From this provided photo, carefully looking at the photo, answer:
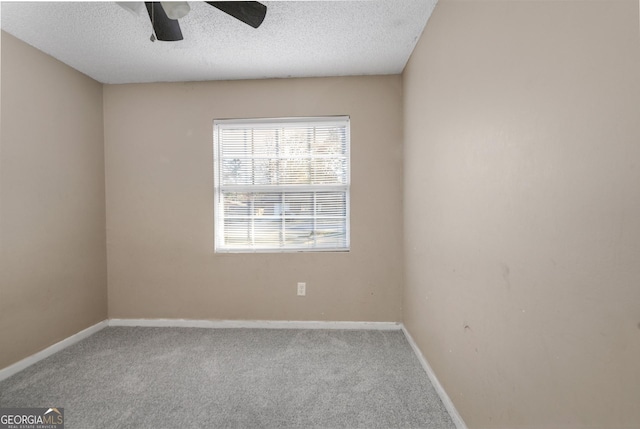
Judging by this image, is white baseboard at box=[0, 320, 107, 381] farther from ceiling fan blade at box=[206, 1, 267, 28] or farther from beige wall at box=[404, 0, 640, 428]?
beige wall at box=[404, 0, 640, 428]

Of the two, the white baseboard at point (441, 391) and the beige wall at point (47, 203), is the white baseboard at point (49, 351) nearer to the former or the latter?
the beige wall at point (47, 203)

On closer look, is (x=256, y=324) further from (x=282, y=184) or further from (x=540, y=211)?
(x=540, y=211)

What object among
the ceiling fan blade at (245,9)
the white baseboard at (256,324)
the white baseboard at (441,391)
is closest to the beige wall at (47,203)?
the white baseboard at (256,324)

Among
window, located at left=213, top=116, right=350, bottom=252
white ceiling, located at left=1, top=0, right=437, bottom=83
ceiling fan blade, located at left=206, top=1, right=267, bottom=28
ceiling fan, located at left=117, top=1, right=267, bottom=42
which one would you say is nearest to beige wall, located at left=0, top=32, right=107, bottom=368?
white ceiling, located at left=1, top=0, right=437, bottom=83

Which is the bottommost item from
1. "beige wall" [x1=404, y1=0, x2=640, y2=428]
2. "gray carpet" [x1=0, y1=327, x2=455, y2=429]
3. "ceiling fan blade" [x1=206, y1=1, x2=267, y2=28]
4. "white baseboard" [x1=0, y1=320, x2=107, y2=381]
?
"gray carpet" [x1=0, y1=327, x2=455, y2=429]

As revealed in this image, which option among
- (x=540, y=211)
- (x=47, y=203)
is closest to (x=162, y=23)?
(x=47, y=203)

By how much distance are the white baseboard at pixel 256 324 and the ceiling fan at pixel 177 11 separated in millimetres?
2323

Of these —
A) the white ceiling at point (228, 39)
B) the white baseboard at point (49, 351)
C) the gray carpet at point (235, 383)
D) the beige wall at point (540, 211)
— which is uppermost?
the white ceiling at point (228, 39)

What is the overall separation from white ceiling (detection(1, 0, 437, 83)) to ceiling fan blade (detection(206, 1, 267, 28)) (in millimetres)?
224

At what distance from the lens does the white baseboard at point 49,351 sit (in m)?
1.85

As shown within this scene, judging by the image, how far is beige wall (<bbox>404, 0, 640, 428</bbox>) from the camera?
60cm

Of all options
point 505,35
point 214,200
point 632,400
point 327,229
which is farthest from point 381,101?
point 632,400

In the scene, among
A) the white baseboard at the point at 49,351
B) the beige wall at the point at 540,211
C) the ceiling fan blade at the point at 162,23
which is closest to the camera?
the beige wall at the point at 540,211

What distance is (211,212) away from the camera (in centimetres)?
262
